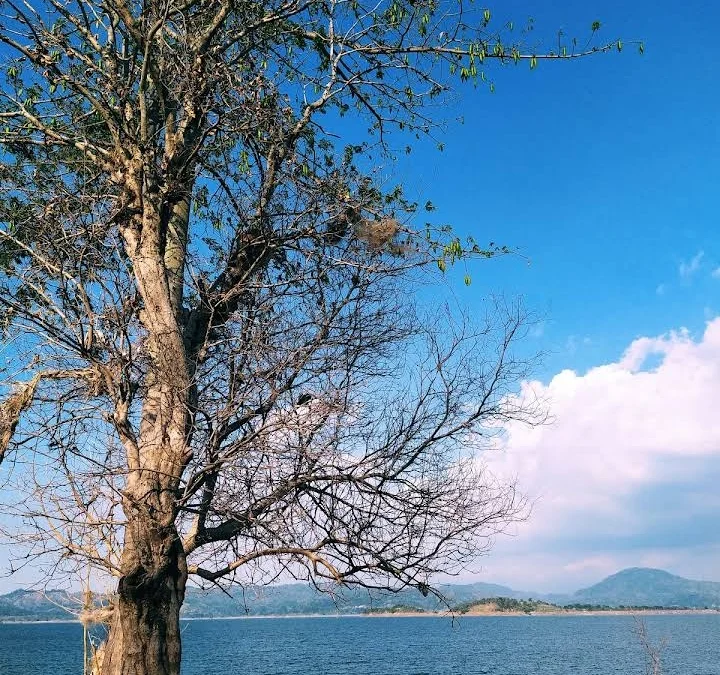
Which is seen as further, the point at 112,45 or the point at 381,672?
the point at 381,672

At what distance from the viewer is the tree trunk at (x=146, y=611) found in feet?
22.0

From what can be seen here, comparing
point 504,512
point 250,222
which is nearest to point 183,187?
point 250,222

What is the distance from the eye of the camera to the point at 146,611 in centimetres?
682

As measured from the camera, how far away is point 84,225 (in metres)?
7.48

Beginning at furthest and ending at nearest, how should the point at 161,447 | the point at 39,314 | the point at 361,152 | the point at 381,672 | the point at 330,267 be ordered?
the point at 381,672, the point at 361,152, the point at 330,267, the point at 39,314, the point at 161,447

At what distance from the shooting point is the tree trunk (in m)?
6.69

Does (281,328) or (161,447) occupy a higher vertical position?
(281,328)

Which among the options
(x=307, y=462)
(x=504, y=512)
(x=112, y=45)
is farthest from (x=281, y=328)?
(x=112, y=45)

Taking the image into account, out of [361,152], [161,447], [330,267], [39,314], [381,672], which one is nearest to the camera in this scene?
[161,447]

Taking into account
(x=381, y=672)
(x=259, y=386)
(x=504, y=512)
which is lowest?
(x=381, y=672)

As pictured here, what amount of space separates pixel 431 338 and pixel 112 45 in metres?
5.22

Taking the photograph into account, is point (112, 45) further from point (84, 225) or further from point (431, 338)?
point (431, 338)

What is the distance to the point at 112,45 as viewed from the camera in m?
8.82

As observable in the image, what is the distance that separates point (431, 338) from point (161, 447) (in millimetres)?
3237
